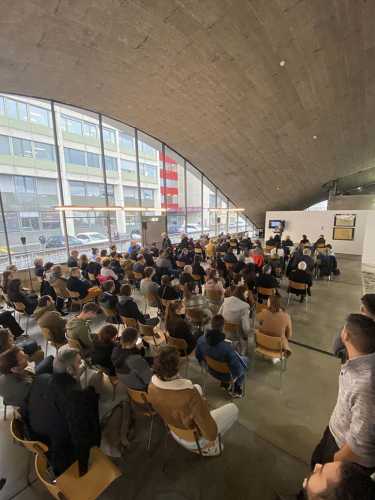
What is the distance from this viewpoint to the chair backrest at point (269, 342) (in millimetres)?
2824

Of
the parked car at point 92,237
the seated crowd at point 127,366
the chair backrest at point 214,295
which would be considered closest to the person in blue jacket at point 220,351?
the seated crowd at point 127,366

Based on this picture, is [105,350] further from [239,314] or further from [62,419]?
[239,314]

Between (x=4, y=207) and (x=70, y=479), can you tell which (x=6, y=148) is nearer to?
(x=4, y=207)

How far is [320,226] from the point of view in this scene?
12477 mm

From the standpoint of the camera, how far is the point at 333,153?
449 inches

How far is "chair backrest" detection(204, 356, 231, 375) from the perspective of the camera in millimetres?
2407

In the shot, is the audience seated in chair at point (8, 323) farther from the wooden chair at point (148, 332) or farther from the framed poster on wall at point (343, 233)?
the framed poster on wall at point (343, 233)

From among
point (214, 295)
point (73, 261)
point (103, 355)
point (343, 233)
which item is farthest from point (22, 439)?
point (343, 233)

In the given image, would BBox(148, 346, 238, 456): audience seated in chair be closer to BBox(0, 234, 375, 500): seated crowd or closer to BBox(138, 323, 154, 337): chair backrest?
BBox(0, 234, 375, 500): seated crowd

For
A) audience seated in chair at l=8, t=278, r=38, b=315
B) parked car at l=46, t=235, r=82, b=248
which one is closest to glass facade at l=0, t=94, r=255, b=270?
parked car at l=46, t=235, r=82, b=248

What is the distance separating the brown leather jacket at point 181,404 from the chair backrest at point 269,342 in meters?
1.46

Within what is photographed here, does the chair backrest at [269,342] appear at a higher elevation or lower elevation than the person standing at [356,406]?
lower

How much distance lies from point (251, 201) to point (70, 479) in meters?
15.8

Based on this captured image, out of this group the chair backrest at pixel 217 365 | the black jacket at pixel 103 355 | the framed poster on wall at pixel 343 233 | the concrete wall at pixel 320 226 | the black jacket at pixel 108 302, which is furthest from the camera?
the framed poster on wall at pixel 343 233
